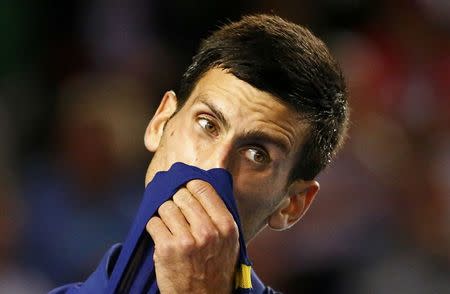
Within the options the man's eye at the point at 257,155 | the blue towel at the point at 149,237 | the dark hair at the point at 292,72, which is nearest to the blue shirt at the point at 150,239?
the blue towel at the point at 149,237

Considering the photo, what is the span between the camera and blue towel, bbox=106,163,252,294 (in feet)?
7.45

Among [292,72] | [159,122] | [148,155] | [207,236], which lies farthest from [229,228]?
[148,155]

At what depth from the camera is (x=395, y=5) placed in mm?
5629

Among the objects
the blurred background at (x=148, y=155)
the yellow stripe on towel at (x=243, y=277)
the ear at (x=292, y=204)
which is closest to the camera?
the yellow stripe on towel at (x=243, y=277)

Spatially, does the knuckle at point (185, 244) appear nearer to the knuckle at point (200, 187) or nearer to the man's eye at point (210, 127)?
the knuckle at point (200, 187)

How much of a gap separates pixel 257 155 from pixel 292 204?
1.16ft

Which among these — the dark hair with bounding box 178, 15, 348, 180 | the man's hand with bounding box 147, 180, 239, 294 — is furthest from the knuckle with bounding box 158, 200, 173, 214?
the dark hair with bounding box 178, 15, 348, 180

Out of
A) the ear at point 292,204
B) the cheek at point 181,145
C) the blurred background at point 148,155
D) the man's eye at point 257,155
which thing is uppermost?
the man's eye at point 257,155

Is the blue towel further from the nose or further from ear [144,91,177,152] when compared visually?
ear [144,91,177,152]

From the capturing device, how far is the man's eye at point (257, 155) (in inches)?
94.5

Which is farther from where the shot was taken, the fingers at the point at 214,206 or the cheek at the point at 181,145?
the cheek at the point at 181,145

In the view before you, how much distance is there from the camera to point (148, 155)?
5062 mm

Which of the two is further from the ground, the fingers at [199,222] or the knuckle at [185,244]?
the fingers at [199,222]

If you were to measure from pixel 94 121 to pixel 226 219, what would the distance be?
9.10 feet
